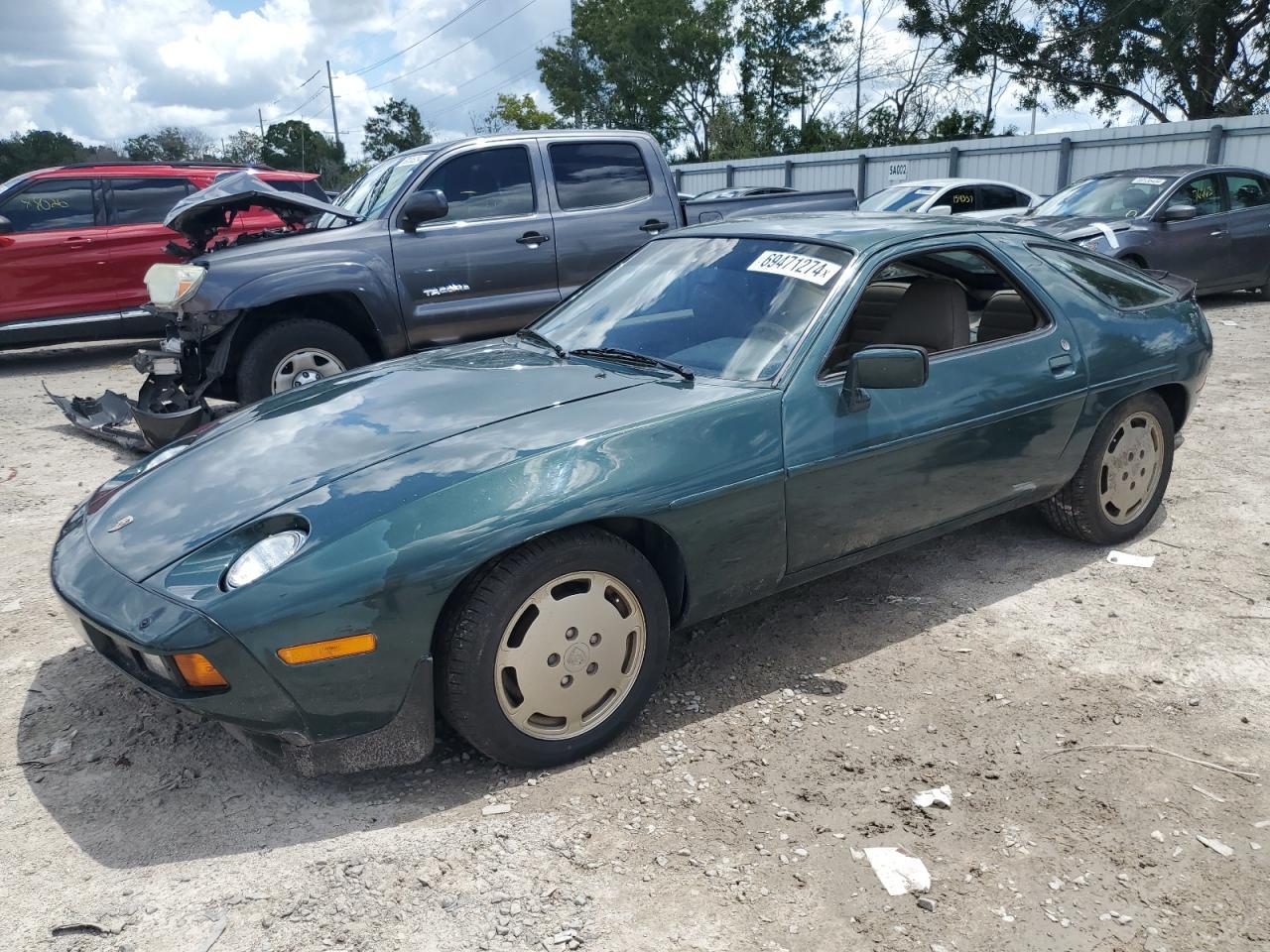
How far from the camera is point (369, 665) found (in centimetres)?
251

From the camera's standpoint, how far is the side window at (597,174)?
23.0ft

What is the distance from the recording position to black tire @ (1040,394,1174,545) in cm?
418

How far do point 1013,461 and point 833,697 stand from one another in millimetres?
1240

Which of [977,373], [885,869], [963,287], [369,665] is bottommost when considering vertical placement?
[885,869]

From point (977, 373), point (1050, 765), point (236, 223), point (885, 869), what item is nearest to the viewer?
point (885, 869)

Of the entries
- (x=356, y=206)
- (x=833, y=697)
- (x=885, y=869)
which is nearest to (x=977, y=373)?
(x=833, y=697)

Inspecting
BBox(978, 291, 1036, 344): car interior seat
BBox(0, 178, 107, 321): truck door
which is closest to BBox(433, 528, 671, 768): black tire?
BBox(978, 291, 1036, 344): car interior seat

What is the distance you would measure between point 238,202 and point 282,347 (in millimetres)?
1015

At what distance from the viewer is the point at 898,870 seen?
8.05 feet

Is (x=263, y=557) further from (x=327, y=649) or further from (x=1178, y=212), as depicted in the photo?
(x=1178, y=212)

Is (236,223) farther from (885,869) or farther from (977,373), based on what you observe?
(885,869)

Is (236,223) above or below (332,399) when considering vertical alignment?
→ above

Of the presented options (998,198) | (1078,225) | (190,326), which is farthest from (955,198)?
(190,326)

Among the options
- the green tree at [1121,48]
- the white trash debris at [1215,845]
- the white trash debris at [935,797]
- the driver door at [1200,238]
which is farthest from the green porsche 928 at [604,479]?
the green tree at [1121,48]
